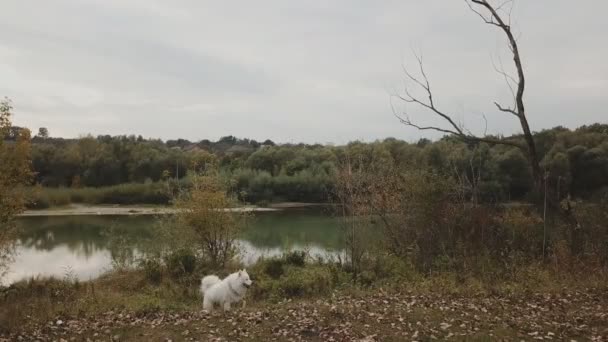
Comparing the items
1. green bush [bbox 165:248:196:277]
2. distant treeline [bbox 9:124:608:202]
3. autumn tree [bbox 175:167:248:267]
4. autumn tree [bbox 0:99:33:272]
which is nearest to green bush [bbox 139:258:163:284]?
green bush [bbox 165:248:196:277]

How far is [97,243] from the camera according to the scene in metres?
29.6

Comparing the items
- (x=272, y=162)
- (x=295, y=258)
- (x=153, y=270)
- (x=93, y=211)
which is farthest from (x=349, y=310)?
(x=272, y=162)

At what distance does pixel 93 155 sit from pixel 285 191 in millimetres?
31028

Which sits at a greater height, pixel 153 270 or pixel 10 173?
pixel 10 173

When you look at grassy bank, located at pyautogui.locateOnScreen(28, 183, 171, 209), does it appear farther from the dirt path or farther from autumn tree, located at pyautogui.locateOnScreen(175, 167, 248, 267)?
the dirt path

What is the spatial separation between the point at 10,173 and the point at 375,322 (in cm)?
1036

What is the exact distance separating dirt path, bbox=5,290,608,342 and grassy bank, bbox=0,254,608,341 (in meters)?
0.02

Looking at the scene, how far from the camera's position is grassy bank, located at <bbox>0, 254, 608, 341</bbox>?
7.47m

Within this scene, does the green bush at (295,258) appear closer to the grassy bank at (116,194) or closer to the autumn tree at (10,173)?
the autumn tree at (10,173)

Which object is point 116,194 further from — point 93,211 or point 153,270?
point 153,270

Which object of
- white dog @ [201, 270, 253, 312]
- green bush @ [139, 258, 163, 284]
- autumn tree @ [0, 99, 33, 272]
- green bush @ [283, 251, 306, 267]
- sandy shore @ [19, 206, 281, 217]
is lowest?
sandy shore @ [19, 206, 281, 217]

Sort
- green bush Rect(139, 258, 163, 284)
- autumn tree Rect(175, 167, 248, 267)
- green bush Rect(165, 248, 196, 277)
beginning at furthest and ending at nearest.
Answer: autumn tree Rect(175, 167, 248, 267), green bush Rect(165, 248, 196, 277), green bush Rect(139, 258, 163, 284)

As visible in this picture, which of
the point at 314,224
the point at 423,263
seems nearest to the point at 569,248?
the point at 423,263

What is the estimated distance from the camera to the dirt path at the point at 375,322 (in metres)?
7.23
